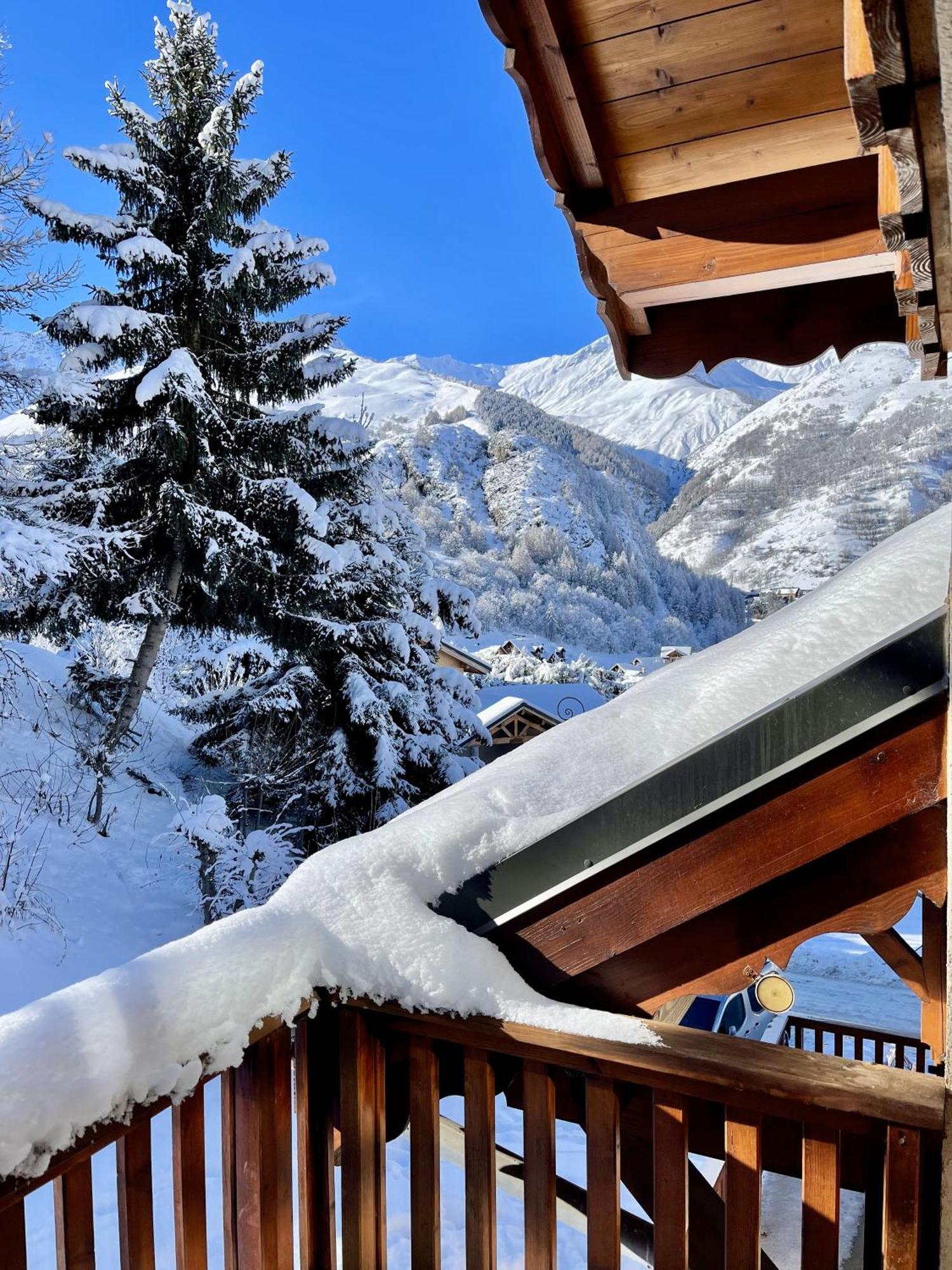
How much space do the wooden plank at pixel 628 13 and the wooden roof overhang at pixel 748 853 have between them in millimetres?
1088

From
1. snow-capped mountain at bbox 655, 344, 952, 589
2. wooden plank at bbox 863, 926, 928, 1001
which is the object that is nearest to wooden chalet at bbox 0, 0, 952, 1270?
wooden plank at bbox 863, 926, 928, 1001

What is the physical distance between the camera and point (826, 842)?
3.27 feet

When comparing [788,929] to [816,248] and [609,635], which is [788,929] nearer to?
[816,248]

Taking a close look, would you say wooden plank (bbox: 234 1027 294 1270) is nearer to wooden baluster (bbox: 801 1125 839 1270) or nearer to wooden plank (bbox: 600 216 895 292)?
wooden baluster (bbox: 801 1125 839 1270)

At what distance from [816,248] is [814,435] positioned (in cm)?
2899

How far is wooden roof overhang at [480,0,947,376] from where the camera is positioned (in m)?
1.27

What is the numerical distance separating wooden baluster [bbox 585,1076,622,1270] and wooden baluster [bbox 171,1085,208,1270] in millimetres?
501

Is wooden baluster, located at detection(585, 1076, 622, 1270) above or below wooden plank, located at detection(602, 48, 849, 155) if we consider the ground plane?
below

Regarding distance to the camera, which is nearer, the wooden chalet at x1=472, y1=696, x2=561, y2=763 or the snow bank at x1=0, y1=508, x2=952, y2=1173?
the snow bank at x1=0, y1=508, x2=952, y2=1173

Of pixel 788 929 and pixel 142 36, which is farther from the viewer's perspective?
pixel 142 36

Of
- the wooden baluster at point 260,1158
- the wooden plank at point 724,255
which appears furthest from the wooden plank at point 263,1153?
the wooden plank at point 724,255

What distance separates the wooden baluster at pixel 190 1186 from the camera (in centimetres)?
92

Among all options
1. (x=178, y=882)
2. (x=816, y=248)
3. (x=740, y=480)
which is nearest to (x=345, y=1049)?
(x=816, y=248)

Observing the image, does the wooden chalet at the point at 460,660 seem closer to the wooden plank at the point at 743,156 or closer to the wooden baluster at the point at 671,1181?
the wooden plank at the point at 743,156
